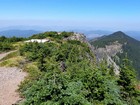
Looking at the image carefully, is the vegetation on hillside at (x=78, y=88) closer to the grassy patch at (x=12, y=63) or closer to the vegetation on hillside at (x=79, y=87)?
the vegetation on hillside at (x=79, y=87)

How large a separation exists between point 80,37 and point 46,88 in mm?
41275

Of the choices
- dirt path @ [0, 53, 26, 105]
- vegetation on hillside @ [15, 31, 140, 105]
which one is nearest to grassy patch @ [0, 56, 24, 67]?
dirt path @ [0, 53, 26, 105]

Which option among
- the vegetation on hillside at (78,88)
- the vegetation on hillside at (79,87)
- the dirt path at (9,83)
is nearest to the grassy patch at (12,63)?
the dirt path at (9,83)

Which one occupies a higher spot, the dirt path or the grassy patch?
the grassy patch

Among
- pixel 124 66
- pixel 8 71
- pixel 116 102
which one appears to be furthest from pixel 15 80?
pixel 116 102

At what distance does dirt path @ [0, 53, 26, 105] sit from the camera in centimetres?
2102

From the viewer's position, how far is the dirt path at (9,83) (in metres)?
21.0

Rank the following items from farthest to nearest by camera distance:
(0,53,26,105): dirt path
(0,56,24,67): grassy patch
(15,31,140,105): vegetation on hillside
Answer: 1. (0,56,24,67): grassy patch
2. (0,53,26,105): dirt path
3. (15,31,140,105): vegetation on hillside

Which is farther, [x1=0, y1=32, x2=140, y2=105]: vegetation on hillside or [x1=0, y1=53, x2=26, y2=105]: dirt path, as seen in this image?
[x1=0, y1=53, x2=26, y2=105]: dirt path

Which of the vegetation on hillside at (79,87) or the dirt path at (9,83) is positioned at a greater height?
the vegetation on hillside at (79,87)

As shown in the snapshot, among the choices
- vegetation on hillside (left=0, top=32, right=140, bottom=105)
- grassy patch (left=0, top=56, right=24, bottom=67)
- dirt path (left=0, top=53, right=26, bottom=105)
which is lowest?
dirt path (left=0, top=53, right=26, bottom=105)

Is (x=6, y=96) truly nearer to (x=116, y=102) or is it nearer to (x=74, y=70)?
(x=74, y=70)

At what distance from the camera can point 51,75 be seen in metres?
15.1

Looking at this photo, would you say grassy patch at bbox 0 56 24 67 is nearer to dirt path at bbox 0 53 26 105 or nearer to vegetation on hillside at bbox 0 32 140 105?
dirt path at bbox 0 53 26 105
